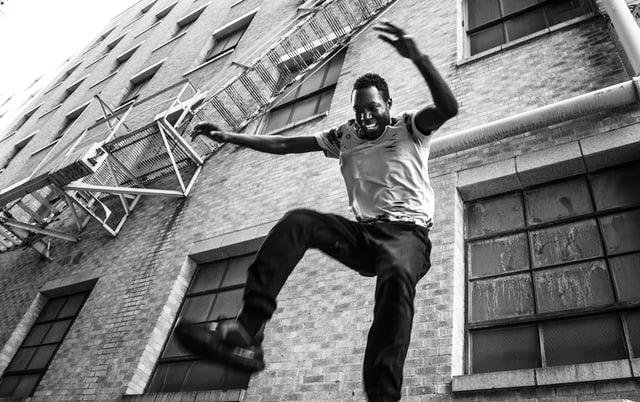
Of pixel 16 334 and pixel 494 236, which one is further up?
pixel 16 334

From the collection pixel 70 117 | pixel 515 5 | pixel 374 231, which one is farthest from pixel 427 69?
pixel 70 117

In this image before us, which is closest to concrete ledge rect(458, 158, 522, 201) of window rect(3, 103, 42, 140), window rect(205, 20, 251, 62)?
window rect(205, 20, 251, 62)

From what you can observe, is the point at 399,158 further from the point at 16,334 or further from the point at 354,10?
the point at 16,334

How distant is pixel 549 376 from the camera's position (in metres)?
3.78

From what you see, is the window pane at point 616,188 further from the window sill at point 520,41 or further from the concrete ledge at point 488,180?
the window sill at point 520,41

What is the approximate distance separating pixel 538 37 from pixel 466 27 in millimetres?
1861

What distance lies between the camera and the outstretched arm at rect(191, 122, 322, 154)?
3135 millimetres

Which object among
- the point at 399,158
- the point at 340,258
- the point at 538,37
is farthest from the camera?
the point at 538,37

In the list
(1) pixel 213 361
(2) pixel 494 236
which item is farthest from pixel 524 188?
(1) pixel 213 361

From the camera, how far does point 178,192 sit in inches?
351

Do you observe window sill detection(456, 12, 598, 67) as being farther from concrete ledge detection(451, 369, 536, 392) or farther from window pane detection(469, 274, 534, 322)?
concrete ledge detection(451, 369, 536, 392)

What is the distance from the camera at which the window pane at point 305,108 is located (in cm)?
938

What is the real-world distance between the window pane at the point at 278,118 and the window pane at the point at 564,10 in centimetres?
511

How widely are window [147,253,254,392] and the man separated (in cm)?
370
